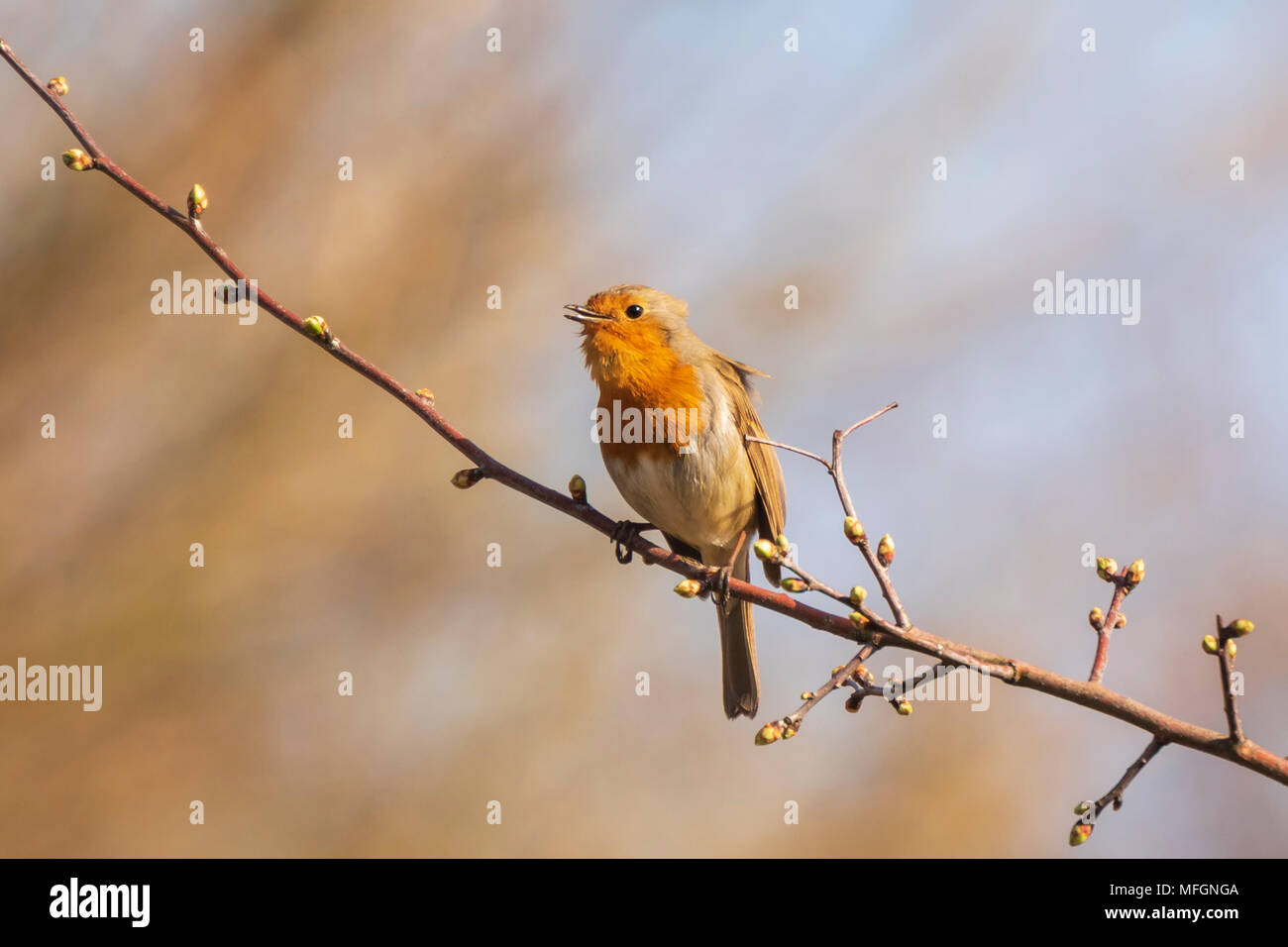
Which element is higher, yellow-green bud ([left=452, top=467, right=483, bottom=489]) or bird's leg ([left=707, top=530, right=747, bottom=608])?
yellow-green bud ([left=452, top=467, right=483, bottom=489])

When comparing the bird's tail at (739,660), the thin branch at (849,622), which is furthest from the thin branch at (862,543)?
the bird's tail at (739,660)

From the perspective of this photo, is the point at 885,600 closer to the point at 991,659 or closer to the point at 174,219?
the point at 991,659

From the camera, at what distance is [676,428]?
15.1ft

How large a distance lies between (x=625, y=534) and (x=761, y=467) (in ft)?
4.36

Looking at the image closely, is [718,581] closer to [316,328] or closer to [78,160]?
[316,328]

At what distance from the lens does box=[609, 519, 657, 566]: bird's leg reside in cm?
347

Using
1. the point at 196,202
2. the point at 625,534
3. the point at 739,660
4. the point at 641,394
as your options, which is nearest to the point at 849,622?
the point at 625,534

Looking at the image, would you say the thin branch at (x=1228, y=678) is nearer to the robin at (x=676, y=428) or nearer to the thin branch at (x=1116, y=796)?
the thin branch at (x=1116, y=796)

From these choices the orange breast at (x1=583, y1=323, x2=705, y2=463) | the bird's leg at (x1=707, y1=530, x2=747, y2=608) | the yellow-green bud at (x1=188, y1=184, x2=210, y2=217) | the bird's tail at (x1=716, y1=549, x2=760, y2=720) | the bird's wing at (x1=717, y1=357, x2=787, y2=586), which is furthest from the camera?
the bird's tail at (x1=716, y1=549, x2=760, y2=720)

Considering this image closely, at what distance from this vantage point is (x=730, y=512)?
16.1 ft

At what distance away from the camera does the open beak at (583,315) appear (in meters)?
4.69

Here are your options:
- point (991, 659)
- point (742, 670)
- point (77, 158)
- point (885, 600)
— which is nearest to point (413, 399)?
point (77, 158)

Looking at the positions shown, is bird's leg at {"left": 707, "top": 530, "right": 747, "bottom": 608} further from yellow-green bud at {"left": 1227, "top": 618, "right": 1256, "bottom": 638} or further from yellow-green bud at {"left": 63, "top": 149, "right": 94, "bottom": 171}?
yellow-green bud at {"left": 63, "top": 149, "right": 94, "bottom": 171}

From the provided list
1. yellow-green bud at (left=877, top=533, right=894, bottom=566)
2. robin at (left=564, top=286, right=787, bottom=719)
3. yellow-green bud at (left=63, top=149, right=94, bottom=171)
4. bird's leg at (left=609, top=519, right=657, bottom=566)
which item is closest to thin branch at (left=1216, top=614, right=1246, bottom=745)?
yellow-green bud at (left=877, top=533, right=894, bottom=566)
